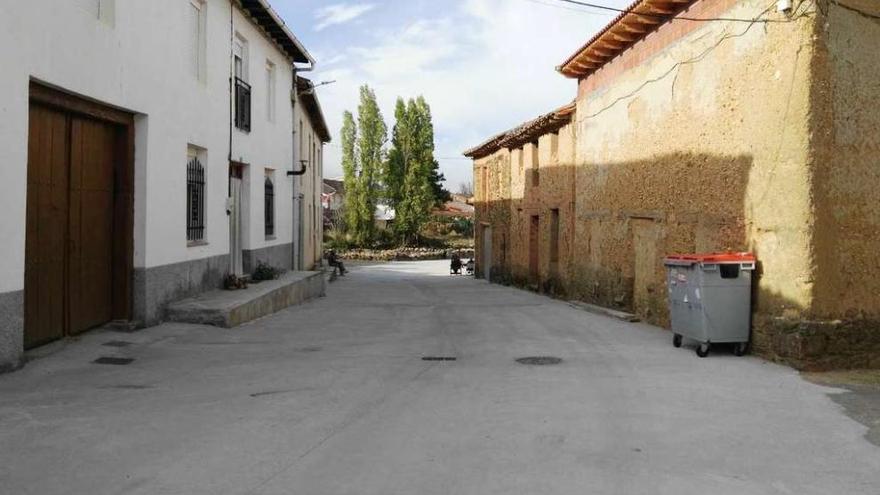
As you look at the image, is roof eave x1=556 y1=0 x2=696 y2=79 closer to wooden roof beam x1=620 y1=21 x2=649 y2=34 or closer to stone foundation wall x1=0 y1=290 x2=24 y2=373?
wooden roof beam x1=620 y1=21 x2=649 y2=34

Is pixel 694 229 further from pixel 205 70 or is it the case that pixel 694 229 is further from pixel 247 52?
pixel 247 52

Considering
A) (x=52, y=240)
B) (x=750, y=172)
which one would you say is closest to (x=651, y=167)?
(x=750, y=172)

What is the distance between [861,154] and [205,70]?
9.20 m

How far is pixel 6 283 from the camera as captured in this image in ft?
21.6

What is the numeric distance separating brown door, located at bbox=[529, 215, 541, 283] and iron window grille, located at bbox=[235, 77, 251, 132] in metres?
9.94

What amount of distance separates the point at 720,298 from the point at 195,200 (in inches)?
305

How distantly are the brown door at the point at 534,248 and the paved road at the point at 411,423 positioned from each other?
12.4 meters

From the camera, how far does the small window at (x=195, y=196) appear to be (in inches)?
452

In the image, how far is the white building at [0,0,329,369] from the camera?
683cm

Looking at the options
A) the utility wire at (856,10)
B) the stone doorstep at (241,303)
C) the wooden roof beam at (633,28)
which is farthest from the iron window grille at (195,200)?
the utility wire at (856,10)

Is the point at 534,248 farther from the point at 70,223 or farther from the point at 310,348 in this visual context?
the point at 70,223

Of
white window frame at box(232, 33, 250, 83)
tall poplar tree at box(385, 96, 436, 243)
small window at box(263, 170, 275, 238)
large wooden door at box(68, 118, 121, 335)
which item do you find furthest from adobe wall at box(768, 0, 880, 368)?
tall poplar tree at box(385, 96, 436, 243)

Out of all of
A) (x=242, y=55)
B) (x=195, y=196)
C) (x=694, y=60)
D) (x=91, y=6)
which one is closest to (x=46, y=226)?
(x=91, y=6)

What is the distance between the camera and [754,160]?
9.19 metres
